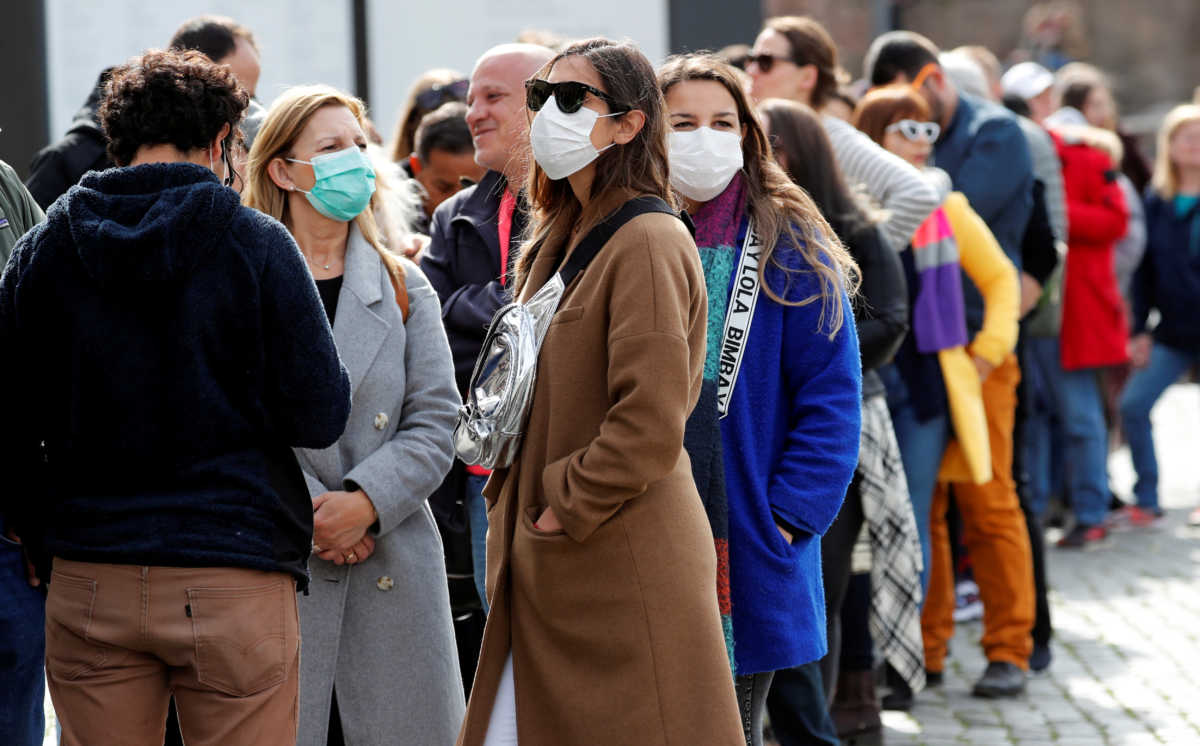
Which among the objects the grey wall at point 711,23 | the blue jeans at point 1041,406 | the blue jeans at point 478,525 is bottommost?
the blue jeans at point 1041,406

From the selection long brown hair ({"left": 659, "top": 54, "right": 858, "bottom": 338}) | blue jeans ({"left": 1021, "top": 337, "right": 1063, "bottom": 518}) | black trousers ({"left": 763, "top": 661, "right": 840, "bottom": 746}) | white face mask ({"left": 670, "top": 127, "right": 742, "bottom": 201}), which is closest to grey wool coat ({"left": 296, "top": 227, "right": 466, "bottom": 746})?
white face mask ({"left": 670, "top": 127, "right": 742, "bottom": 201})

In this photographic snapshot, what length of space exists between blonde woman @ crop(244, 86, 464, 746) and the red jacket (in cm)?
598

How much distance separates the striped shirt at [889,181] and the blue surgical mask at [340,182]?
6.62ft

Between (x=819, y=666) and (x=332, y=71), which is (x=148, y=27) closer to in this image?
(x=332, y=71)

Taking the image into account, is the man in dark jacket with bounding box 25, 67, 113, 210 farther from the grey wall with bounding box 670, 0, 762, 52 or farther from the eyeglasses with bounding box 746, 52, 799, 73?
the grey wall with bounding box 670, 0, 762, 52

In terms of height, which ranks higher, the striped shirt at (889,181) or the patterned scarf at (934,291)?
the striped shirt at (889,181)

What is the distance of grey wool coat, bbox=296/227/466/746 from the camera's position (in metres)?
3.86

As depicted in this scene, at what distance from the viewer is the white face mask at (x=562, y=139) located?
3.25m

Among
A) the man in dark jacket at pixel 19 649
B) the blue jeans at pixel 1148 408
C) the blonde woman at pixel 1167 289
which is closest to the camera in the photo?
the man in dark jacket at pixel 19 649

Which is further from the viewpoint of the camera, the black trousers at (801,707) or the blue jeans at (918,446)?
the blue jeans at (918,446)

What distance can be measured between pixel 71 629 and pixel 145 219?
0.80m

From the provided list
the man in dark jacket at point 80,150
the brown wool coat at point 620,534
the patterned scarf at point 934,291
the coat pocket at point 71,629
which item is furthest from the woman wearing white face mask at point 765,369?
the patterned scarf at point 934,291

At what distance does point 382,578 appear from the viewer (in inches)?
154

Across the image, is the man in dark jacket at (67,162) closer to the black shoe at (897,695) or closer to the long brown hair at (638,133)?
the long brown hair at (638,133)
